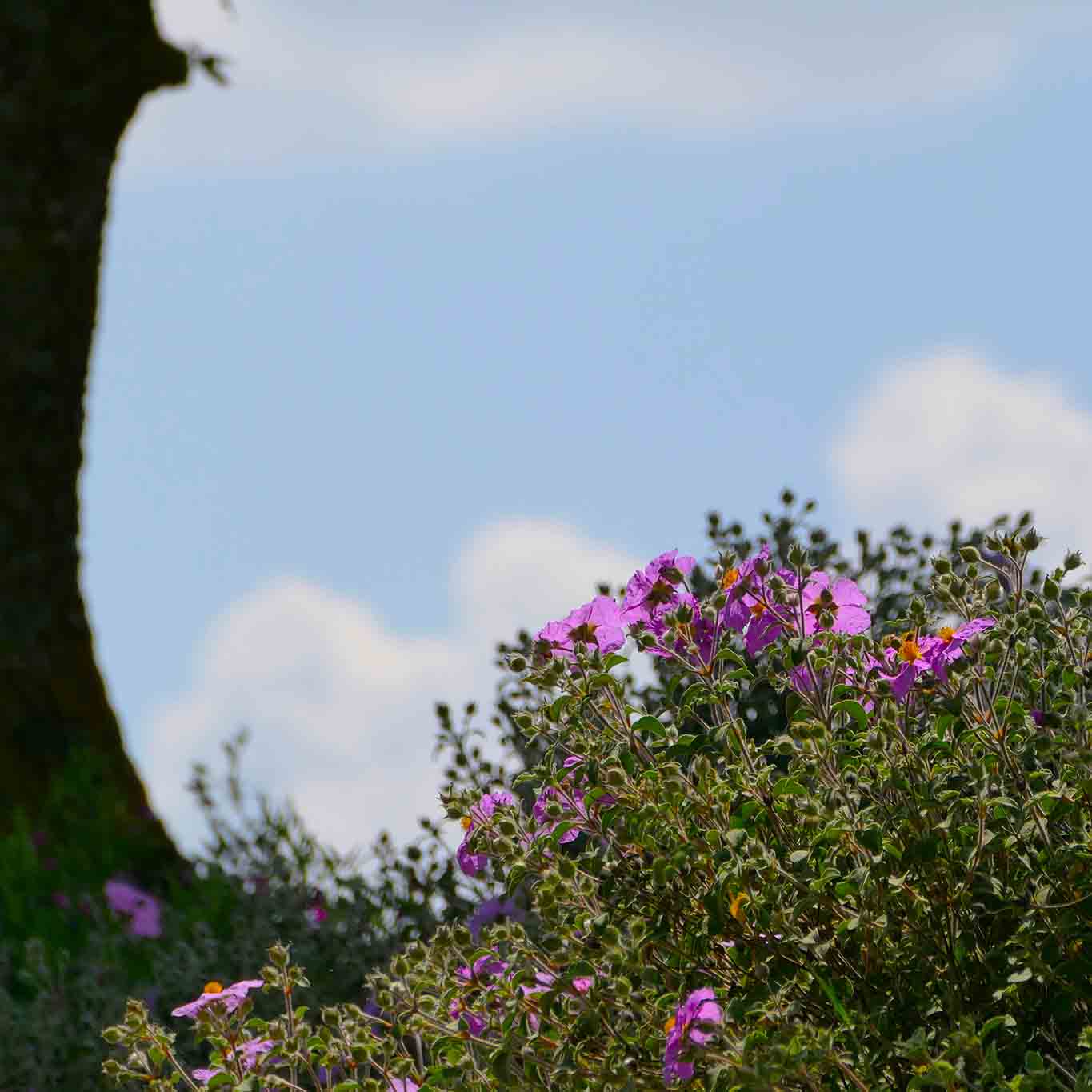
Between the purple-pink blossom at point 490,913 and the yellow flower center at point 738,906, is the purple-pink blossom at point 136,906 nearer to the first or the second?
the purple-pink blossom at point 490,913

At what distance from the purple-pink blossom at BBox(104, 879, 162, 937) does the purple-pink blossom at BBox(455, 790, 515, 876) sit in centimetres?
342

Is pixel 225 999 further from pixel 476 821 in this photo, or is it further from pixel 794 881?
pixel 794 881

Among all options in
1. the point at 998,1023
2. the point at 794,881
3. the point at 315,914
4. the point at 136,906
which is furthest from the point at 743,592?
the point at 136,906

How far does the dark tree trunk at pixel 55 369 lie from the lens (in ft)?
26.0

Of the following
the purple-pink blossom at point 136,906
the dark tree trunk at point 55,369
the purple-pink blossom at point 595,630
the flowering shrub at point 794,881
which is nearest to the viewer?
the flowering shrub at point 794,881

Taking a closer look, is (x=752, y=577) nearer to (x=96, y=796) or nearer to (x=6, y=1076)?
(x=6, y=1076)

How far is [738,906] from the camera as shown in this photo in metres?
2.51

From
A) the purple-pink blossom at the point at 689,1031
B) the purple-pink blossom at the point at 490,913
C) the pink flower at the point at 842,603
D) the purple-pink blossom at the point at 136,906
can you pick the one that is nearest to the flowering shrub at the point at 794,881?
the purple-pink blossom at the point at 689,1031

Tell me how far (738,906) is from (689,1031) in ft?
0.90

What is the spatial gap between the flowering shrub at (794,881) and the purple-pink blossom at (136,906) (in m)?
3.68

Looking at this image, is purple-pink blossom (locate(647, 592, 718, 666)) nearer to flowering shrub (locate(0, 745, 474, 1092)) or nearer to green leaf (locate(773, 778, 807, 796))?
green leaf (locate(773, 778, 807, 796))

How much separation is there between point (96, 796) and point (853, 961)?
5842 millimetres

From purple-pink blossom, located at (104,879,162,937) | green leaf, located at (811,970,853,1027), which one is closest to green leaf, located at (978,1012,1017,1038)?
green leaf, located at (811,970,853,1027)

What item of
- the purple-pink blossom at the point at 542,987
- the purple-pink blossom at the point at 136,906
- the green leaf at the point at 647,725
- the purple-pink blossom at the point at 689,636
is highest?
the purple-pink blossom at the point at 136,906
